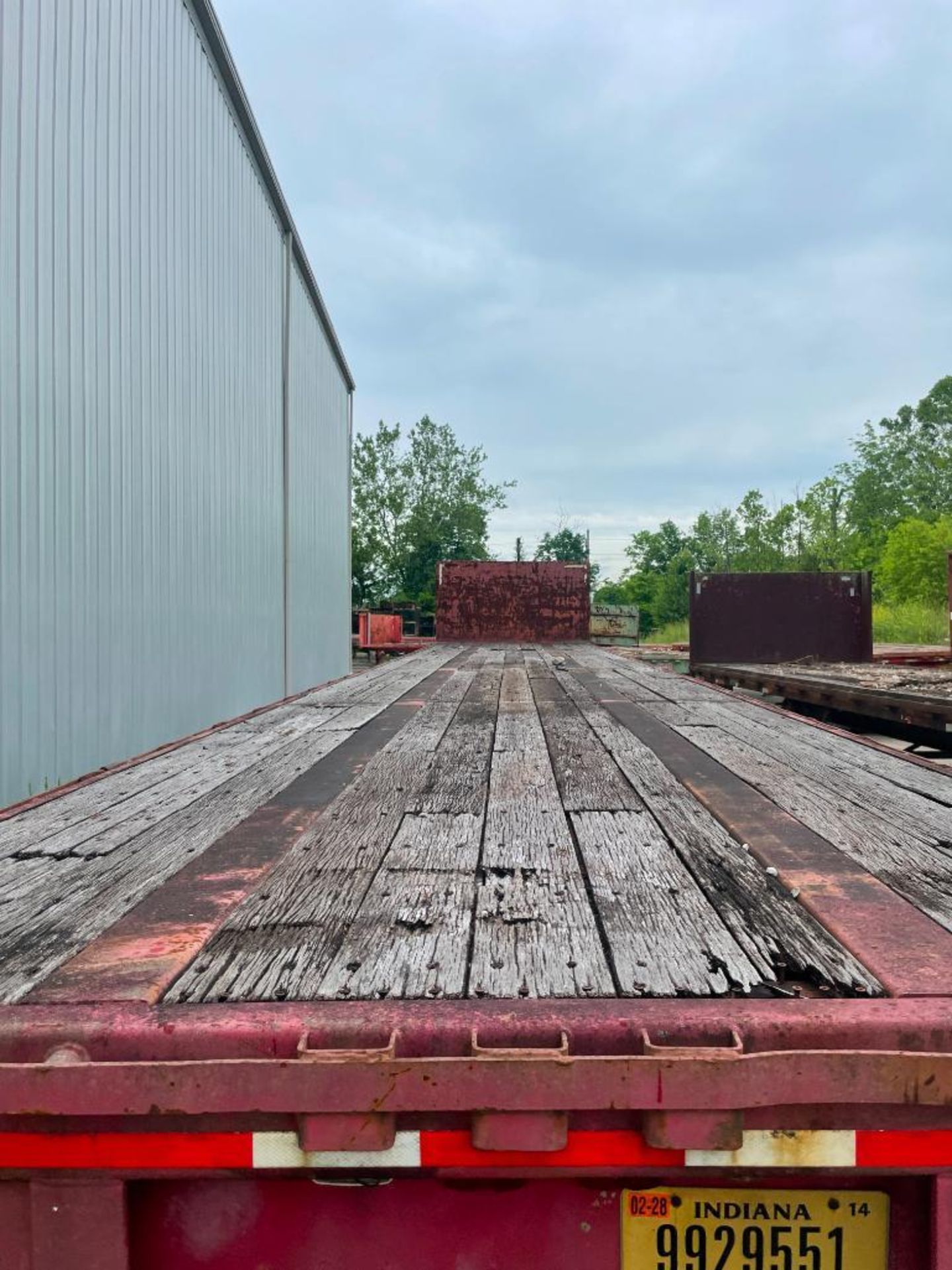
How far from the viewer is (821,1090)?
3.10 ft

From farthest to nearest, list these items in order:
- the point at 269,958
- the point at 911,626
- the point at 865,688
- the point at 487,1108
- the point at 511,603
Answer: the point at 911,626 → the point at 511,603 → the point at 865,688 → the point at 269,958 → the point at 487,1108

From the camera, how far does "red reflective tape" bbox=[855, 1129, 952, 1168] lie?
96 centimetres

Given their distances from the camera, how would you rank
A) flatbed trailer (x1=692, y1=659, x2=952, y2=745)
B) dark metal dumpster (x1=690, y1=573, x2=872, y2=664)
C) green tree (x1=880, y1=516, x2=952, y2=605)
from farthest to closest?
1. green tree (x1=880, y1=516, x2=952, y2=605)
2. dark metal dumpster (x1=690, y1=573, x2=872, y2=664)
3. flatbed trailer (x1=692, y1=659, x2=952, y2=745)

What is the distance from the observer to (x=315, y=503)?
12484mm

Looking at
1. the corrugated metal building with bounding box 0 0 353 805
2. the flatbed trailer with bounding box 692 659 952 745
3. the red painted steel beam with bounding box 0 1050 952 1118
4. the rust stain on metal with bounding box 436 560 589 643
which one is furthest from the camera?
the rust stain on metal with bounding box 436 560 589 643

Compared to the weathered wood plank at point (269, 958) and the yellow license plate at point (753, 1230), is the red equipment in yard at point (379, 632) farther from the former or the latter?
the yellow license plate at point (753, 1230)

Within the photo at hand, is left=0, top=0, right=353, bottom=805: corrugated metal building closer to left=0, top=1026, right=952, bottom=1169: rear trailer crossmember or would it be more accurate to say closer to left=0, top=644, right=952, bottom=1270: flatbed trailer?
left=0, top=644, right=952, bottom=1270: flatbed trailer

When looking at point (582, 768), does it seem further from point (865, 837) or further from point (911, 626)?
point (911, 626)

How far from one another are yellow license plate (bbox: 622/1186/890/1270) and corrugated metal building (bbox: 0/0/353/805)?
164 inches

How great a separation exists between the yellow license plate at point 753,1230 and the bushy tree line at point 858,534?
102ft

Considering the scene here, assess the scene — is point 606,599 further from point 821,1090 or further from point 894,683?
point 821,1090

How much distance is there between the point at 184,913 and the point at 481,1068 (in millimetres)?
738

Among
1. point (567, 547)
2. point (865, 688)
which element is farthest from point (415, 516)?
point (865, 688)


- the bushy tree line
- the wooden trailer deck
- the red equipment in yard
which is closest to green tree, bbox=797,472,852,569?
the bushy tree line
